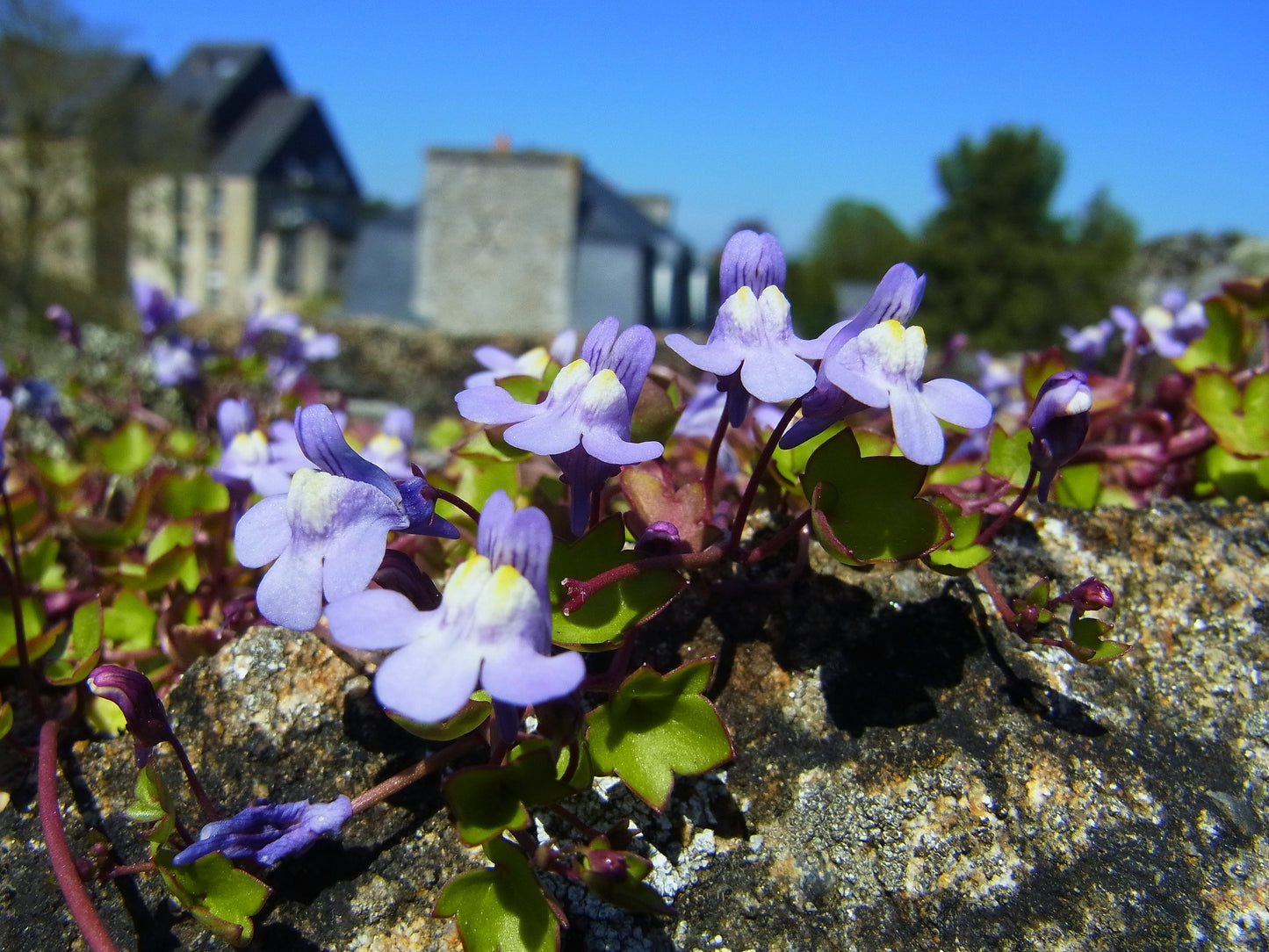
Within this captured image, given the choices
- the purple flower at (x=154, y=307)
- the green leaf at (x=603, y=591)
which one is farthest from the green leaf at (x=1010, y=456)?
the purple flower at (x=154, y=307)

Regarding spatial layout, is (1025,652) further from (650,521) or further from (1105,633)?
(650,521)

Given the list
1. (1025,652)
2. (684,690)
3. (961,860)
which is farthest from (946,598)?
(684,690)

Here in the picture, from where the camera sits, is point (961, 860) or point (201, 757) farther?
point (201, 757)

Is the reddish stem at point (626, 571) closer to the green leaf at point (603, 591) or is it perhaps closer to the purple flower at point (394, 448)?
the green leaf at point (603, 591)

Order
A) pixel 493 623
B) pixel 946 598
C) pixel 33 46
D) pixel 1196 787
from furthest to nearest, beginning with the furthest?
pixel 33 46, pixel 946 598, pixel 1196 787, pixel 493 623

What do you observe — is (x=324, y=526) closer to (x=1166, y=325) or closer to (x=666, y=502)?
(x=666, y=502)

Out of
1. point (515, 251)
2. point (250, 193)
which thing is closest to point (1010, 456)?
point (515, 251)
